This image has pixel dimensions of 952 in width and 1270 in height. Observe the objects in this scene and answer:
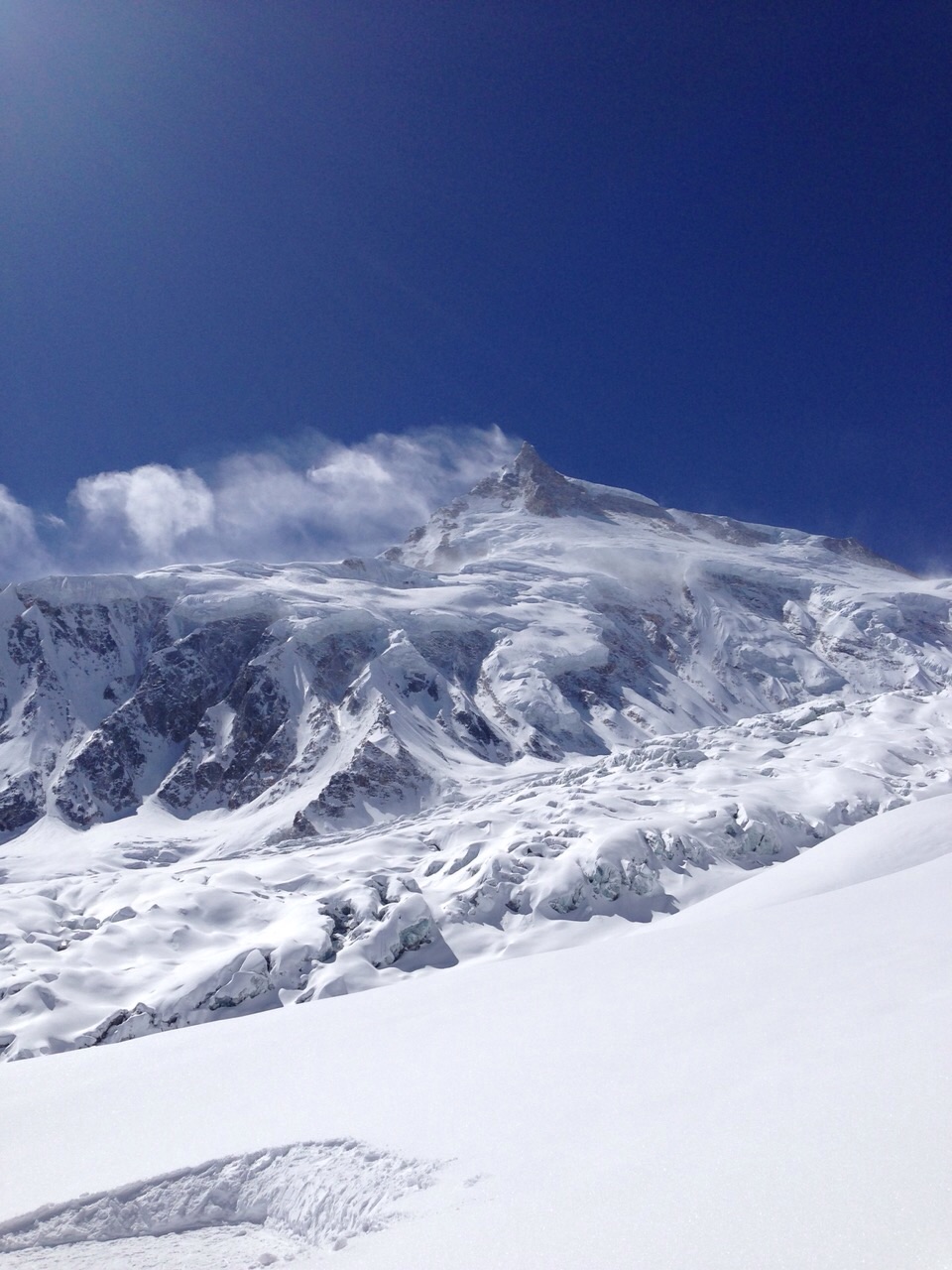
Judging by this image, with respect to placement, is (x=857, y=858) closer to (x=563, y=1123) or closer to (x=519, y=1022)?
(x=519, y=1022)

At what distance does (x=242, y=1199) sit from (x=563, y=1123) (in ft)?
8.53

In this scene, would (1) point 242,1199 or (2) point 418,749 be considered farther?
(2) point 418,749

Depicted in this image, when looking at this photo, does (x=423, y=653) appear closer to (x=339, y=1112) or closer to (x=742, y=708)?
(x=742, y=708)

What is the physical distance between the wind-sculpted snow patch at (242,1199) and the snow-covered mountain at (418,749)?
→ 15535 millimetres

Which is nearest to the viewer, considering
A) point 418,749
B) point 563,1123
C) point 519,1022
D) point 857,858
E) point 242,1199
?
point 563,1123

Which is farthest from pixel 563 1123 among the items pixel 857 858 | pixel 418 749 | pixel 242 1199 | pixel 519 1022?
pixel 418 749

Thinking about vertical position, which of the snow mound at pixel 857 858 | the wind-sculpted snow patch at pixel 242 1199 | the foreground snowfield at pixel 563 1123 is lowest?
the snow mound at pixel 857 858

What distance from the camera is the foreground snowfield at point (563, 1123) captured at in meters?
3.70

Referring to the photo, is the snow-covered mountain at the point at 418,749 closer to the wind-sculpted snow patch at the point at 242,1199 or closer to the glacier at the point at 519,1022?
the glacier at the point at 519,1022

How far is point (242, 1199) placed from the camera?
5836mm

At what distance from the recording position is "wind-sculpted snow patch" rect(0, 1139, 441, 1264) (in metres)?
5.39

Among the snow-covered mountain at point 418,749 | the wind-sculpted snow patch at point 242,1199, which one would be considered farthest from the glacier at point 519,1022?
the snow-covered mountain at point 418,749

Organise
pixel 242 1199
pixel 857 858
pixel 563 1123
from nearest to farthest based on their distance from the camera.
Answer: pixel 563 1123
pixel 242 1199
pixel 857 858

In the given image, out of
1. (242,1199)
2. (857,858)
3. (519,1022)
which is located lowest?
(857,858)
